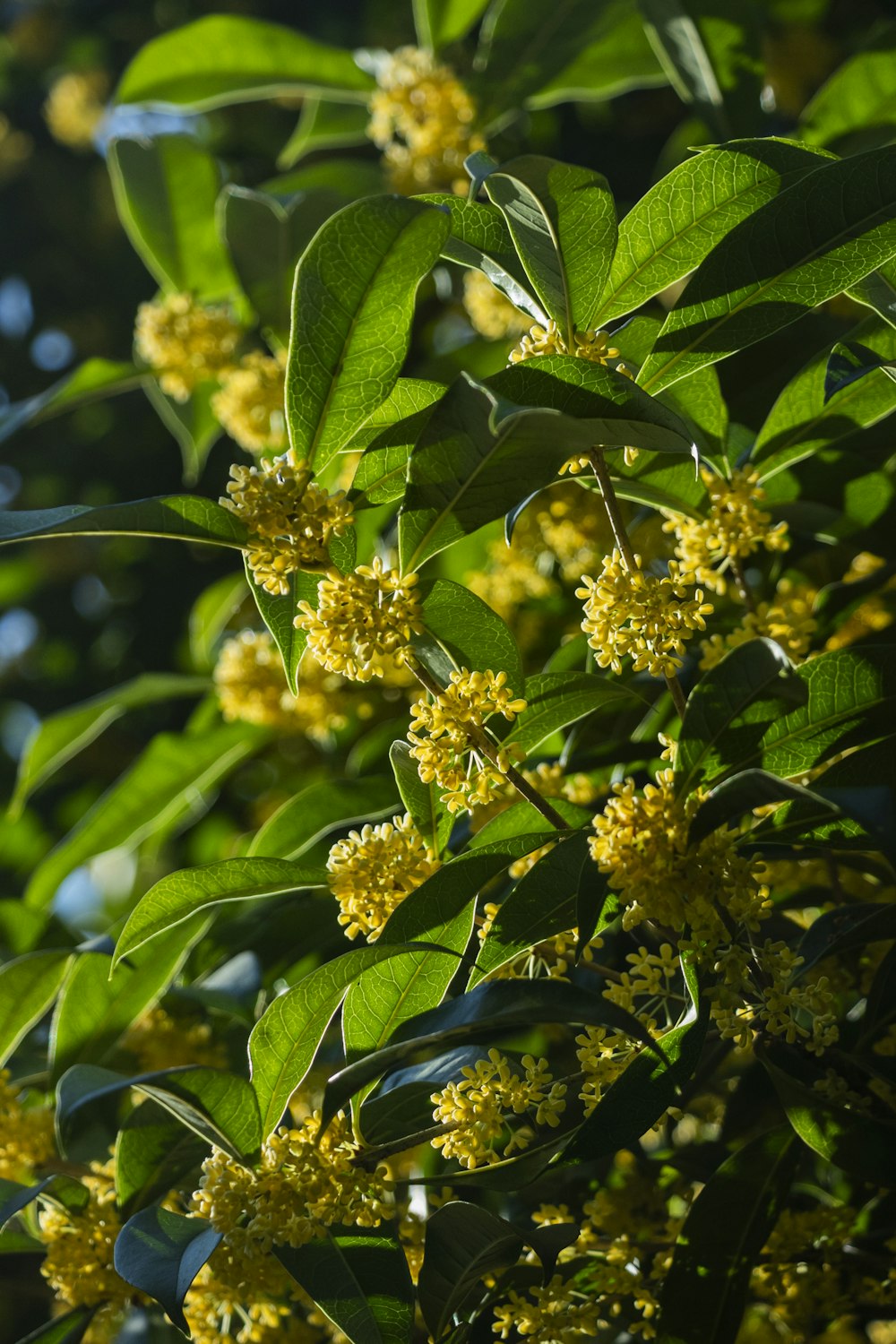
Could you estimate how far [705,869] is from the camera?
99cm

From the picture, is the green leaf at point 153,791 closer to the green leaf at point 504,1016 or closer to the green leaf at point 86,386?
the green leaf at point 86,386

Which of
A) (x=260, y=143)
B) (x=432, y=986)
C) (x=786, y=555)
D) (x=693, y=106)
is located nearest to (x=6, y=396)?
(x=260, y=143)

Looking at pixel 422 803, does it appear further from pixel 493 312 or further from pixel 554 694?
pixel 493 312

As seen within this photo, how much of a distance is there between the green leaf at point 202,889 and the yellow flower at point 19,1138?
46 centimetres

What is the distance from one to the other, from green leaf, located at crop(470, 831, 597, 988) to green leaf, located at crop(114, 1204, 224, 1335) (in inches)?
13.6

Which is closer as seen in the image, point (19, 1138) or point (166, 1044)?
point (19, 1138)

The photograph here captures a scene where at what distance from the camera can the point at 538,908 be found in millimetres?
1058

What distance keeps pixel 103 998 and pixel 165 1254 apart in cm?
54

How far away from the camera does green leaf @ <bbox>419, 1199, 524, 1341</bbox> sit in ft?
3.36

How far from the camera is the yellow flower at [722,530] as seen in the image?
1.22m

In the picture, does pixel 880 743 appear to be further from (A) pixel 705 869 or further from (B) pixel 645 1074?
(B) pixel 645 1074

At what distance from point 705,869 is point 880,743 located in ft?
0.74

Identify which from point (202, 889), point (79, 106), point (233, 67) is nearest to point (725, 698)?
point (202, 889)

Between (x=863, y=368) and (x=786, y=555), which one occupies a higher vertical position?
(x=863, y=368)
